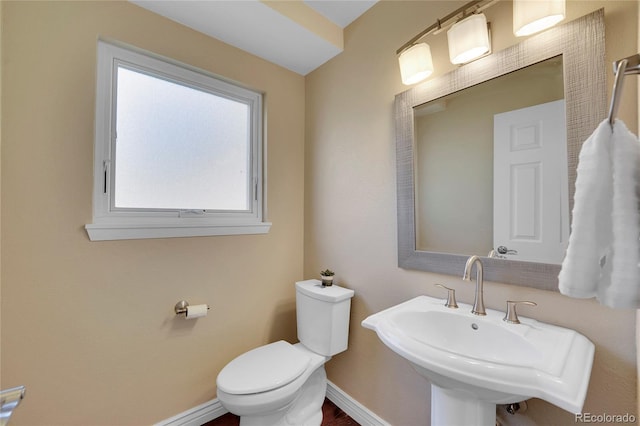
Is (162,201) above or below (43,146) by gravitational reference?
below

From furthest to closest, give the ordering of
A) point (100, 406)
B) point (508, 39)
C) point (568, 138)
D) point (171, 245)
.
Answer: point (171, 245)
point (100, 406)
point (508, 39)
point (568, 138)

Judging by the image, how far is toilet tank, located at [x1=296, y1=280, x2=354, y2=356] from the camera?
1.49m

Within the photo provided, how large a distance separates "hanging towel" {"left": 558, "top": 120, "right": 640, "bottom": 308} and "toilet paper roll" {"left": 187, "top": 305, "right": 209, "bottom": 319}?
1526 millimetres

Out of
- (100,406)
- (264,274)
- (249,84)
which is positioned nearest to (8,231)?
(100,406)

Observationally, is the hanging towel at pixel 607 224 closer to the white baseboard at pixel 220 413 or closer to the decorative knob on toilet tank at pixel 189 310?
the white baseboard at pixel 220 413

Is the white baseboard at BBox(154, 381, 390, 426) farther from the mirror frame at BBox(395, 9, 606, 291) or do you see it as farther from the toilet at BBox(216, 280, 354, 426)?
the mirror frame at BBox(395, 9, 606, 291)

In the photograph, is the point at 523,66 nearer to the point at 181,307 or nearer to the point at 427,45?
the point at 427,45

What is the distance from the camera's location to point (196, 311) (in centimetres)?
144

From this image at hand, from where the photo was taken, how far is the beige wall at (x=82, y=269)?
1.08 m

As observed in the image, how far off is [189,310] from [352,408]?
1115mm

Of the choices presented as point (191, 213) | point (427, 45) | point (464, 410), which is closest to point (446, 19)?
point (427, 45)

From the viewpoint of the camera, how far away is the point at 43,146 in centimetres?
113

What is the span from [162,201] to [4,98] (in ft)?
2.28

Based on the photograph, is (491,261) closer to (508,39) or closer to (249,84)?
(508,39)
